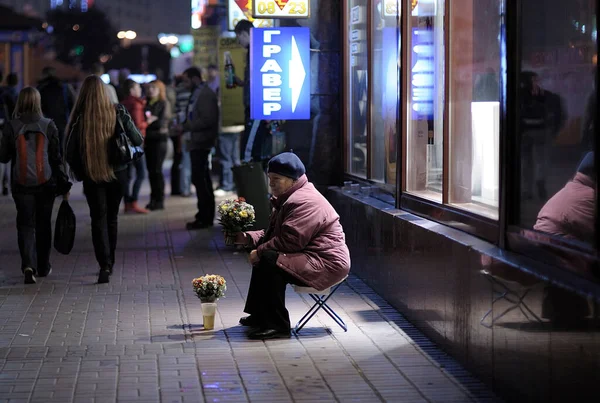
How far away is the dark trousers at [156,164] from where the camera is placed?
680 inches

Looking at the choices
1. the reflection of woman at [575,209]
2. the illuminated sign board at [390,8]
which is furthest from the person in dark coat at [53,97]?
the reflection of woman at [575,209]

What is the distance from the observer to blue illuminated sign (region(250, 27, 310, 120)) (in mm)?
12320

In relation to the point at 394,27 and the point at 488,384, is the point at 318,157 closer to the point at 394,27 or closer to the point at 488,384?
the point at 394,27

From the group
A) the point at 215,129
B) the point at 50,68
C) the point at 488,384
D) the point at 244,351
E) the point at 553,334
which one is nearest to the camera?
the point at 553,334

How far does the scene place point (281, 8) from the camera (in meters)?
12.3

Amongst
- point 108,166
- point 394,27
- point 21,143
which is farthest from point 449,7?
point 21,143

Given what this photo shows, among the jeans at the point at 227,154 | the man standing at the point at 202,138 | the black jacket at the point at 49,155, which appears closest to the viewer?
the black jacket at the point at 49,155

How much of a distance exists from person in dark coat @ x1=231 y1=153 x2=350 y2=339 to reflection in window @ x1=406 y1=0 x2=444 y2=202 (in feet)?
3.60

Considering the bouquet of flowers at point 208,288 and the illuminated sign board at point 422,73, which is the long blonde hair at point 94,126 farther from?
the illuminated sign board at point 422,73

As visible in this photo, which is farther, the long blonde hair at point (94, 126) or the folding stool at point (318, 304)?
the long blonde hair at point (94, 126)

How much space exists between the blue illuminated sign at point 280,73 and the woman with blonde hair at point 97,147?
215 centimetres

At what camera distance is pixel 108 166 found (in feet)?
34.3

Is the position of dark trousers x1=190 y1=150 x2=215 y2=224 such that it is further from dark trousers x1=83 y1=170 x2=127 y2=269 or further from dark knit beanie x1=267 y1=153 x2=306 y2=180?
dark knit beanie x1=267 y1=153 x2=306 y2=180

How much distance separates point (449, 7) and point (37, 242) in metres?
4.78
